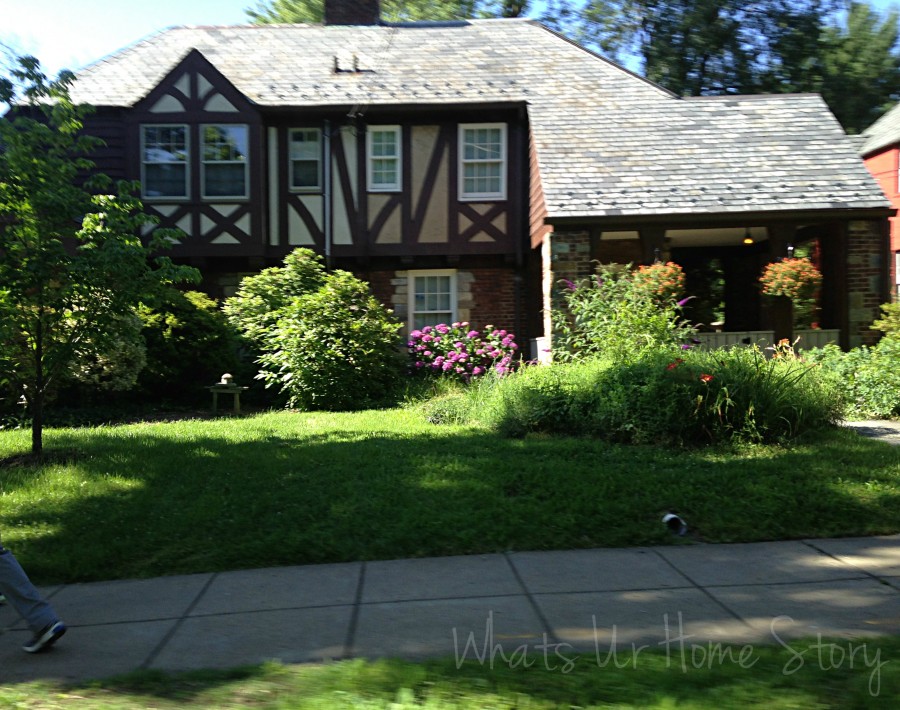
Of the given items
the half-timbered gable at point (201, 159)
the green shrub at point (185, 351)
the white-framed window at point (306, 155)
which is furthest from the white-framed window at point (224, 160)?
the green shrub at point (185, 351)

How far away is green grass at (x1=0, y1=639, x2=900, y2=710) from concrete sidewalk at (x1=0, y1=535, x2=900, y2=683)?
16 centimetres

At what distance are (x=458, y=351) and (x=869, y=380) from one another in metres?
6.96

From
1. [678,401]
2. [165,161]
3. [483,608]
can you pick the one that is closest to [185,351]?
[165,161]

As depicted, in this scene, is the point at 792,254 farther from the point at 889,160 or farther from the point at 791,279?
the point at 889,160

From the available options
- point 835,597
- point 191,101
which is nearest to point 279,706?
point 835,597

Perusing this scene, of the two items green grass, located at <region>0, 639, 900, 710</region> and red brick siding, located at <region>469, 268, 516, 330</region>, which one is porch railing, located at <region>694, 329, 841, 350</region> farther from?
green grass, located at <region>0, 639, 900, 710</region>

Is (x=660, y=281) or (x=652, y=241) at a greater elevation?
(x=652, y=241)

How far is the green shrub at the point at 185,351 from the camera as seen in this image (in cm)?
1252

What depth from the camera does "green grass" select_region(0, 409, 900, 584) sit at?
221 inches

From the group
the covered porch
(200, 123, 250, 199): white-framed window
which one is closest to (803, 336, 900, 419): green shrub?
the covered porch

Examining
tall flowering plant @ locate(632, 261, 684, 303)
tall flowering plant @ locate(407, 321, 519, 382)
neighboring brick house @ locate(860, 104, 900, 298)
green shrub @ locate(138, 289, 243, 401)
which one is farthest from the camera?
neighboring brick house @ locate(860, 104, 900, 298)

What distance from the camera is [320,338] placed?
12.5 meters

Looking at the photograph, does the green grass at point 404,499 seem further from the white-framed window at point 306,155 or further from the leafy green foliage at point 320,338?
the white-framed window at point 306,155

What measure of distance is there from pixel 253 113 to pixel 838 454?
42.7ft
